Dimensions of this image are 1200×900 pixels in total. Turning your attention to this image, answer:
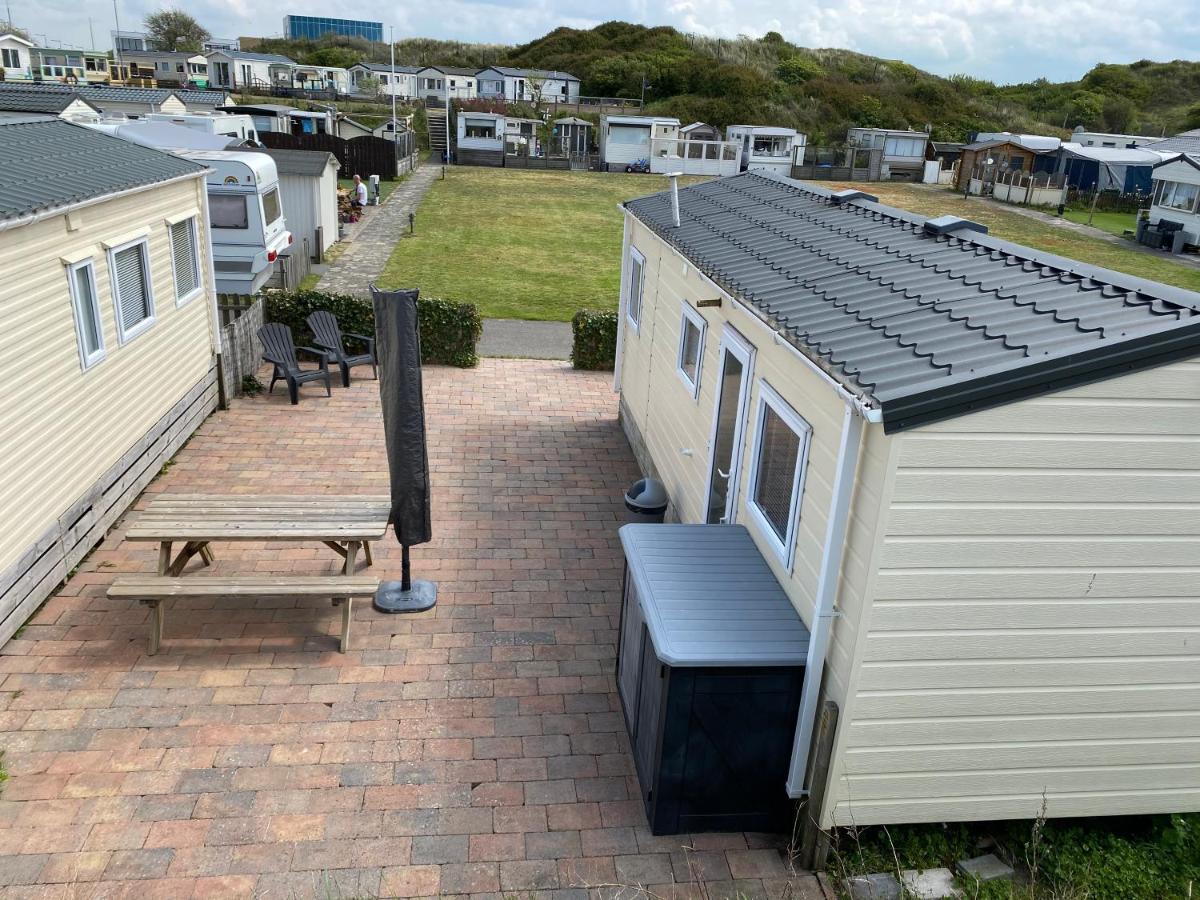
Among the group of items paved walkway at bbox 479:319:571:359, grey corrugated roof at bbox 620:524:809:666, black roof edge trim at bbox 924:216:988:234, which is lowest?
paved walkway at bbox 479:319:571:359

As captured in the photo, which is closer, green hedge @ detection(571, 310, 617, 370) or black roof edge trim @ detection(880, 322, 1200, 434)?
black roof edge trim @ detection(880, 322, 1200, 434)

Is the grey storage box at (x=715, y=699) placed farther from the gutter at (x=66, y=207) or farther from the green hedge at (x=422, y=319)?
the green hedge at (x=422, y=319)

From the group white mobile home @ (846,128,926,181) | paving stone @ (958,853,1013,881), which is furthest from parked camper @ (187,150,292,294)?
white mobile home @ (846,128,926,181)

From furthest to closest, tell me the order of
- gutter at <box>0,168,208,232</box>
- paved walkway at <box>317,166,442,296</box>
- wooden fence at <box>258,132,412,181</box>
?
wooden fence at <box>258,132,412,181</box>
paved walkway at <box>317,166,442,296</box>
gutter at <box>0,168,208,232</box>

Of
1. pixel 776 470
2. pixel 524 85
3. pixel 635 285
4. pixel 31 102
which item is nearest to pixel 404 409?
pixel 776 470

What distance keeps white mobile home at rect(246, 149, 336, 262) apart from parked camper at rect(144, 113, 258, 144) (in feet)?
6.45

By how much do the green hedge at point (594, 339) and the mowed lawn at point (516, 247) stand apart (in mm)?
4453

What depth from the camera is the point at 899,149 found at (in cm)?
5266

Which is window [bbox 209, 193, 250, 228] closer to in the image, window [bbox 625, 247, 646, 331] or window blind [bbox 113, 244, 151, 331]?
window blind [bbox 113, 244, 151, 331]

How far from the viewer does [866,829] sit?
488 cm

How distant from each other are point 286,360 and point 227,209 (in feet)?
16.9

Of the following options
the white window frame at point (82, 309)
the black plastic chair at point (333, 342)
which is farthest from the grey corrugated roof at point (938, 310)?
the black plastic chair at point (333, 342)

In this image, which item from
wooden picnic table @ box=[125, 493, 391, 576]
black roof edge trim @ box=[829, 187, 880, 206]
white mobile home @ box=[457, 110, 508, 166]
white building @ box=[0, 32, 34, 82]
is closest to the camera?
wooden picnic table @ box=[125, 493, 391, 576]

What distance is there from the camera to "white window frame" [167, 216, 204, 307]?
1005 centimetres
